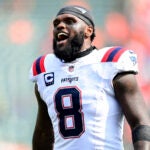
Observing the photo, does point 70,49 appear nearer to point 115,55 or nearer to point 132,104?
point 115,55

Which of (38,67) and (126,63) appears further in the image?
(38,67)

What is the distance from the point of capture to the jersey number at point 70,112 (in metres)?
3.98

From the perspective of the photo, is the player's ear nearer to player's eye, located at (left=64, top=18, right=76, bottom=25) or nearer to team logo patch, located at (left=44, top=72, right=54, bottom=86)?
player's eye, located at (left=64, top=18, right=76, bottom=25)

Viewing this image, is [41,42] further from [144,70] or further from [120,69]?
[120,69]

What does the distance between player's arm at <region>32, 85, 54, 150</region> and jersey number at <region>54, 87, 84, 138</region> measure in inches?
13.5

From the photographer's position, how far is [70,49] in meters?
4.12

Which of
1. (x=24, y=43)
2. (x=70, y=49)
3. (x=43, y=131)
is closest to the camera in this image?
(x=70, y=49)

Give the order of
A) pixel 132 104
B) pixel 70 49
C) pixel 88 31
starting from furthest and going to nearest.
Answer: pixel 88 31
pixel 70 49
pixel 132 104

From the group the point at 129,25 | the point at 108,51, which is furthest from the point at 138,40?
the point at 108,51

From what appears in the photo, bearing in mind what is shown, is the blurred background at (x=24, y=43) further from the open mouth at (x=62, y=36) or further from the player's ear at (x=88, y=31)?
the open mouth at (x=62, y=36)

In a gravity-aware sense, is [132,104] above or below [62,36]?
below

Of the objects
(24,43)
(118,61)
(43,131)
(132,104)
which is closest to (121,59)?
(118,61)

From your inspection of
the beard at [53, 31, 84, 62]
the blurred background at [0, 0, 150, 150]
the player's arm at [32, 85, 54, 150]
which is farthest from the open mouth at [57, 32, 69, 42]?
the blurred background at [0, 0, 150, 150]

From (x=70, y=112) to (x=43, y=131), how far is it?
0.50 m
